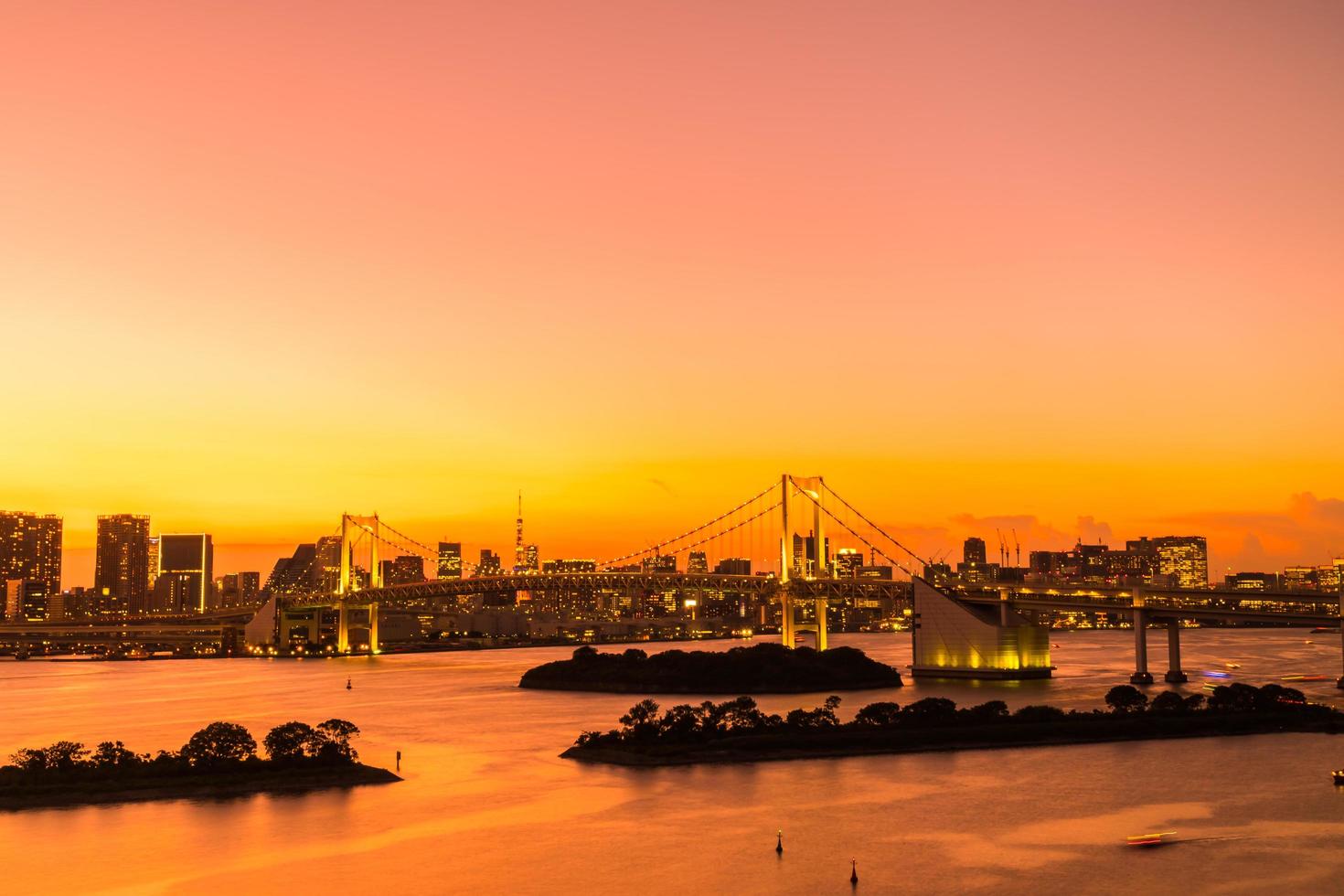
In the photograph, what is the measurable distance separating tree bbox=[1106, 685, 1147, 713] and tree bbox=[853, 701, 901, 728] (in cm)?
923

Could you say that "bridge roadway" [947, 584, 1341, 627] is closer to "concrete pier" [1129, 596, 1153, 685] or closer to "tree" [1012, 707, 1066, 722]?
"concrete pier" [1129, 596, 1153, 685]

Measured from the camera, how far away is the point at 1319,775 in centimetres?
3769

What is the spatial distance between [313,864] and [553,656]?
98.4 metres

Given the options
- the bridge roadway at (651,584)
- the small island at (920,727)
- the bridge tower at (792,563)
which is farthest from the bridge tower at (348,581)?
the small island at (920,727)

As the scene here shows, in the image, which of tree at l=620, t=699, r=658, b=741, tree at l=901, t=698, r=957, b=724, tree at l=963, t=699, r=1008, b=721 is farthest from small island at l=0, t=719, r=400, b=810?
tree at l=963, t=699, r=1008, b=721

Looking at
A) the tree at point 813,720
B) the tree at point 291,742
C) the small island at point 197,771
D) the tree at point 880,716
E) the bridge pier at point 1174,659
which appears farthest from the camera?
the bridge pier at point 1174,659

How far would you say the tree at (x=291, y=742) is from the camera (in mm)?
38500

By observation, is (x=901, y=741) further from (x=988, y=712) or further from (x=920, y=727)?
(x=988, y=712)

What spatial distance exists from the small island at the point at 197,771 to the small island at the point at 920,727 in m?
8.52

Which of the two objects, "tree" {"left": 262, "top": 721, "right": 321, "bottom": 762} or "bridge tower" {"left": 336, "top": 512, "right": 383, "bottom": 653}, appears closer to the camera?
"tree" {"left": 262, "top": 721, "right": 321, "bottom": 762}

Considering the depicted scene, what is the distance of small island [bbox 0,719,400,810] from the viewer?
3469 cm

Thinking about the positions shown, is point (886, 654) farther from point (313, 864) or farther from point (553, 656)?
point (313, 864)

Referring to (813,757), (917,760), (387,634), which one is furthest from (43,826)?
(387,634)

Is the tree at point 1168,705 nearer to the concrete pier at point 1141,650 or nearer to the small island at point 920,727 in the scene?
the small island at point 920,727
